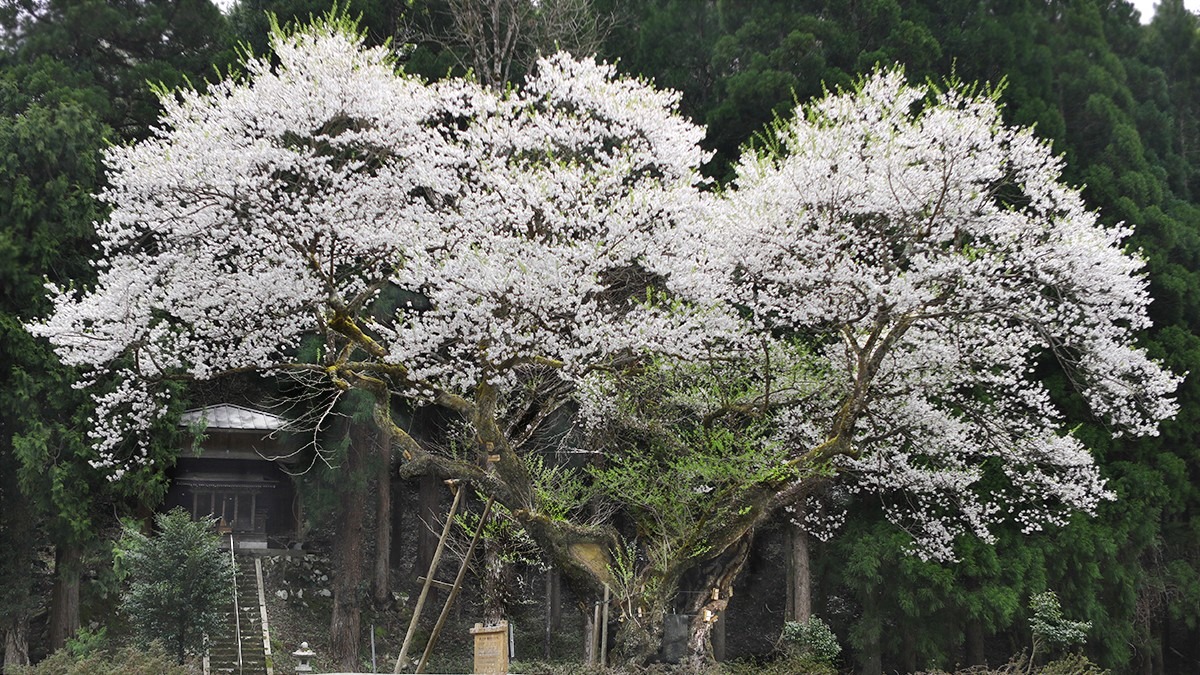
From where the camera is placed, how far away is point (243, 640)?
16484 mm

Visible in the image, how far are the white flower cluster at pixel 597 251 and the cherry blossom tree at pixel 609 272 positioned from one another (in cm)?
4

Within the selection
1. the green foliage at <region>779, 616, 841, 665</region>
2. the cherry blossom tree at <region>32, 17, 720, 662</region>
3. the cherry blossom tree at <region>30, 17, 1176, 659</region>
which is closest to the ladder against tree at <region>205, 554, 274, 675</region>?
the cherry blossom tree at <region>30, 17, 1176, 659</region>

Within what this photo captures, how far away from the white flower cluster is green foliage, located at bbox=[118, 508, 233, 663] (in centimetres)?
149

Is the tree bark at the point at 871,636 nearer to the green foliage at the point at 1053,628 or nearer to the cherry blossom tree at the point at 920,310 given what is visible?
the cherry blossom tree at the point at 920,310

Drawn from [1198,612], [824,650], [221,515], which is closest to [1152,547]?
[1198,612]

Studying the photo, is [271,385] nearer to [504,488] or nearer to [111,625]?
[111,625]

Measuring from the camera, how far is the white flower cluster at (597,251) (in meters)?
11.0

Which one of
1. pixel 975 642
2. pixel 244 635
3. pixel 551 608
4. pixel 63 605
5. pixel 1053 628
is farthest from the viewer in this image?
pixel 551 608

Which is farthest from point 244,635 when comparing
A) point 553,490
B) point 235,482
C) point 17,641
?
point 553,490

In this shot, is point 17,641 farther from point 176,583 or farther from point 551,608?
point 551,608

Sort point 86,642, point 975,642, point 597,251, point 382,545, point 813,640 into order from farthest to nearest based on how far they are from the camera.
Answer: point 382,545 < point 975,642 < point 86,642 < point 813,640 < point 597,251

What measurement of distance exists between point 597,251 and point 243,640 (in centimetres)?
943

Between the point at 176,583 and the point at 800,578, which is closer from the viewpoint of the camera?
the point at 176,583

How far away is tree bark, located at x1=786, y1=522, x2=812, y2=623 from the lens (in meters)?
15.2
